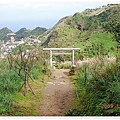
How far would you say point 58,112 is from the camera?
3.90 metres

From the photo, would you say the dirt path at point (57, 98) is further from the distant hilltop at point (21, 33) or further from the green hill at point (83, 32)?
the distant hilltop at point (21, 33)

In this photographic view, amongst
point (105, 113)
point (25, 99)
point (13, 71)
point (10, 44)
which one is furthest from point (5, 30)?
point (105, 113)

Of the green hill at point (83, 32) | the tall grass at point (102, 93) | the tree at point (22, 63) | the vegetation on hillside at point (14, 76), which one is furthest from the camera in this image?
the green hill at point (83, 32)

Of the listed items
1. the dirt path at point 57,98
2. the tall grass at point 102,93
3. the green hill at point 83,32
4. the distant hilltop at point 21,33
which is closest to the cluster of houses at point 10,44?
the distant hilltop at point 21,33

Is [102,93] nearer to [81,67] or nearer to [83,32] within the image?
[81,67]

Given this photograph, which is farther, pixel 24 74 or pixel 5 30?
pixel 5 30

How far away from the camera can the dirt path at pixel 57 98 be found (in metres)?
3.95

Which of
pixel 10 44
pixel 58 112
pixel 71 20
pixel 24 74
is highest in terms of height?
pixel 71 20

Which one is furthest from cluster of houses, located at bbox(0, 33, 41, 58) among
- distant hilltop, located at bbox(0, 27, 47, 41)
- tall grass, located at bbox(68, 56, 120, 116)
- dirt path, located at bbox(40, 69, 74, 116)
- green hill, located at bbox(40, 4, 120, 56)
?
tall grass, located at bbox(68, 56, 120, 116)

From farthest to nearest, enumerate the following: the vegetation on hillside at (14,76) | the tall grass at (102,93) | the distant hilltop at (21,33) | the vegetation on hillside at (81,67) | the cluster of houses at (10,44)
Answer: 1. the distant hilltop at (21,33)
2. the cluster of houses at (10,44)
3. the vegetation on hillside at (14,76)
4. the vegetation on hillside at (81,67)
5. the tall grass at (102,93)

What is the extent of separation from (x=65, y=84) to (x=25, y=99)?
4.63ft

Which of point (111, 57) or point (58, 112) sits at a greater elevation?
point (111, 57)

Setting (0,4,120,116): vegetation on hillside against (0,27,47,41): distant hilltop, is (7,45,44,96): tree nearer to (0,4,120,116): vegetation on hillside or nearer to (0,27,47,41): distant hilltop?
(0,4,120,116): vegetation on hillside

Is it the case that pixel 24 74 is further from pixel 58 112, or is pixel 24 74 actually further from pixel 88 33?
pixel 88 33
